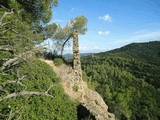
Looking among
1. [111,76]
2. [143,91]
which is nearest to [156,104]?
[143,91]

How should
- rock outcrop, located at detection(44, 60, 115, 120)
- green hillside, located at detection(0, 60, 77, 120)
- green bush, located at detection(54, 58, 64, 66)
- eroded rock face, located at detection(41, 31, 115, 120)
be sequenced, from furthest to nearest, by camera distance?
green bush, located at detection(54, 58, 64, 66)
eroded rock face, located at detection(41, 31, 115, 120)
rock outcrop, located at detection(44, 60, 115, 120)
green hillside, located at detection(0, 60, 77, 120)

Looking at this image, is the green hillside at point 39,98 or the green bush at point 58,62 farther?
the green bush at point 58,62

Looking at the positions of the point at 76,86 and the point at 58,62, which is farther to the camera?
the point at 58,62

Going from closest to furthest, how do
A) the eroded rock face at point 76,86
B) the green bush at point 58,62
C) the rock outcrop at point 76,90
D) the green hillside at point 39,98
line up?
the green hillside at point 39,98, the rock outcrop at point 76,90, the eroded rock face at point 76,86, the green bush at point 58,62

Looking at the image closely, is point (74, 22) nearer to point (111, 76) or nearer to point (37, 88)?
point (37, 88)

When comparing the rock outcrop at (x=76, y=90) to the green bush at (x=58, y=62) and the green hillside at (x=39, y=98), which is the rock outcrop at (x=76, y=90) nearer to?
the green bush at (x=58, y=62)

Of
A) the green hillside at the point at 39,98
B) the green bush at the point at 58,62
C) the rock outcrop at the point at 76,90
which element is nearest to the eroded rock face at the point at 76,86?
the rock outcrop at the point at 76,90

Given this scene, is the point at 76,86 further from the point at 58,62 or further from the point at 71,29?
the point at 71,29

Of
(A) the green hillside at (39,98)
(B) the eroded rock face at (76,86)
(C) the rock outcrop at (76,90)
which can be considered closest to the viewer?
(A) the green hillside at (39,98)

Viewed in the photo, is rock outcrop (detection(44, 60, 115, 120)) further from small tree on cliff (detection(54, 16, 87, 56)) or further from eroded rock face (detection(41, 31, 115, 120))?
small tree on cliff (detection(54, 16, 87, 56))

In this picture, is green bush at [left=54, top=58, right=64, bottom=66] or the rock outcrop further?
green bush at [left=54, top=58, right=64, bottom=66]

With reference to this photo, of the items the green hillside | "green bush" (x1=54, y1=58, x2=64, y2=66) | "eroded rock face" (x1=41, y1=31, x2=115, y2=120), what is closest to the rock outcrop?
"eroded rock face" (x1=41, y1=31, x2=115, y2=120)

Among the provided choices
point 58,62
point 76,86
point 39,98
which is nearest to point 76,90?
point 76,86

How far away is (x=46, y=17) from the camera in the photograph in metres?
27.3
